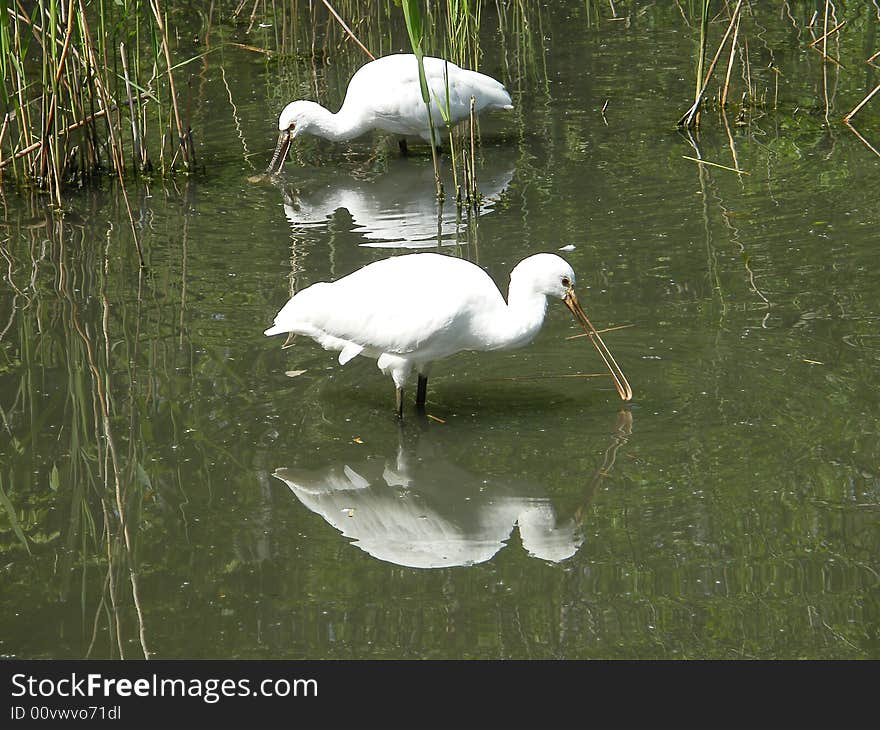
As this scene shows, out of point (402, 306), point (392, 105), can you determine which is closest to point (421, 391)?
point (402, 306)

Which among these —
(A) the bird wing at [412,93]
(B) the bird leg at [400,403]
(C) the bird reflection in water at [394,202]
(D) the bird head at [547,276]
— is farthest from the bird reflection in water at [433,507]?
(A) the bird wing at [412,93]

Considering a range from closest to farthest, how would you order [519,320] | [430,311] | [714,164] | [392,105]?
[430,311] < [519,320] < [714,164] < [392,105]

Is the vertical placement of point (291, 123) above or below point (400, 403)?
above

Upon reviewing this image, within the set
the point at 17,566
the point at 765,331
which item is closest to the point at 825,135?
the point at 765,331

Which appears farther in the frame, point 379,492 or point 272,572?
point 379,492

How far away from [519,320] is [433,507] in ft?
3.36

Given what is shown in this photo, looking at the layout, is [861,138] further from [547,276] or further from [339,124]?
[547,276]

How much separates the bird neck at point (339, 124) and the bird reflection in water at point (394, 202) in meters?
0.31

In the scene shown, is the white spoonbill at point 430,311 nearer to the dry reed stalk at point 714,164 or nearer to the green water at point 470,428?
the green water at point 470,428

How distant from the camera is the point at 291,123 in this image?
1094 centimetres

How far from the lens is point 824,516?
535 centimetres

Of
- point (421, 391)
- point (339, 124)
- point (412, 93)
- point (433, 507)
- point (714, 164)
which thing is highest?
point (412, 93)

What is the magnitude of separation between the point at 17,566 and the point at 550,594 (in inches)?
79.4
